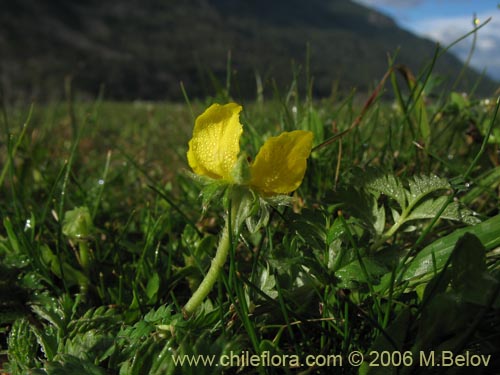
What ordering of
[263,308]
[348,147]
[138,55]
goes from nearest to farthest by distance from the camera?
1. [263,308]
2. [348,147]
3. [138,55]

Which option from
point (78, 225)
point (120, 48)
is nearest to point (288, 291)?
point (78, 225)

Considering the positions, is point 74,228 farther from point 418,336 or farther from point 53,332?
point 418,336

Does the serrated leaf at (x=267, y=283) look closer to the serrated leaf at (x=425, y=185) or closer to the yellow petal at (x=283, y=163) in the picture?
the yellow petal at (x=283, y=163)

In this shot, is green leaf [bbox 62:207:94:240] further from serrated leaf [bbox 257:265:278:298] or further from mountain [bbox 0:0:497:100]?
mountain [bbox 0:0:497:100]

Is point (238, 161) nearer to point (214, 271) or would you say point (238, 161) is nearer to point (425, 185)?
point (214, 271)

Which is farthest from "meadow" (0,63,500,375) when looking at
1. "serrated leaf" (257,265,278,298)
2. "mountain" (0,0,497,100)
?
"mountain" (0,0,497,100)

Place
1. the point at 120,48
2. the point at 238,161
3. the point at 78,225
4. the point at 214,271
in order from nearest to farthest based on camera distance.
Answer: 1. the point at 238,161
2. the point at 214,271
3. the point at 78,225
4. the point at 120,48

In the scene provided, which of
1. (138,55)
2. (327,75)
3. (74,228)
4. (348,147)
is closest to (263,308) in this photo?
(74,228)
